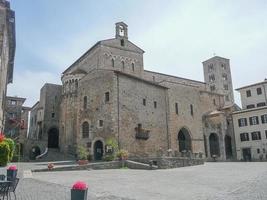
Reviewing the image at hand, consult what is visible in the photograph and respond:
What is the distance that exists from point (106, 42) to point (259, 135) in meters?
29.6

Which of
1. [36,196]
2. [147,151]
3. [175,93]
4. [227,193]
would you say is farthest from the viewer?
[175,93]

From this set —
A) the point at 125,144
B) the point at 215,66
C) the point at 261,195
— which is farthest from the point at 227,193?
the point at 215,66

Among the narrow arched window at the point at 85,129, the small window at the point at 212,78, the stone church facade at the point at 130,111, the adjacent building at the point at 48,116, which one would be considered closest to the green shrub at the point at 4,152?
the stone church facade at the point at 130,111

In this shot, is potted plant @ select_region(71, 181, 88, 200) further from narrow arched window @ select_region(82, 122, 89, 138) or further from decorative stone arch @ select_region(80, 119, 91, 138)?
narrow arched window @ select_region(82, 122, 89, 138)

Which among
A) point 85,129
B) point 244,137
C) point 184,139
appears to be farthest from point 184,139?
point 85,129

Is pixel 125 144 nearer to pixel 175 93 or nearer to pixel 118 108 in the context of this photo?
pixel 118 108

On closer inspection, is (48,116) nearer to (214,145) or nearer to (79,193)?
(214,145)

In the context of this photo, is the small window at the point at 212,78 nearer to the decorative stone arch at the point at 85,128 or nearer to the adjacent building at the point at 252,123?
the adjacent building at the point at 252,123

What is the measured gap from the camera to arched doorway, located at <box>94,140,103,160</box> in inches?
1415

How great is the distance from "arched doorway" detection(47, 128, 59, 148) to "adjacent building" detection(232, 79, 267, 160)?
1288 inches

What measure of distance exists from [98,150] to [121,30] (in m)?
21.4

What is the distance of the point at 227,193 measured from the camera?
1188cm

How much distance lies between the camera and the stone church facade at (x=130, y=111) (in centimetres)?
3622

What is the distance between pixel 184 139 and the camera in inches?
1832
